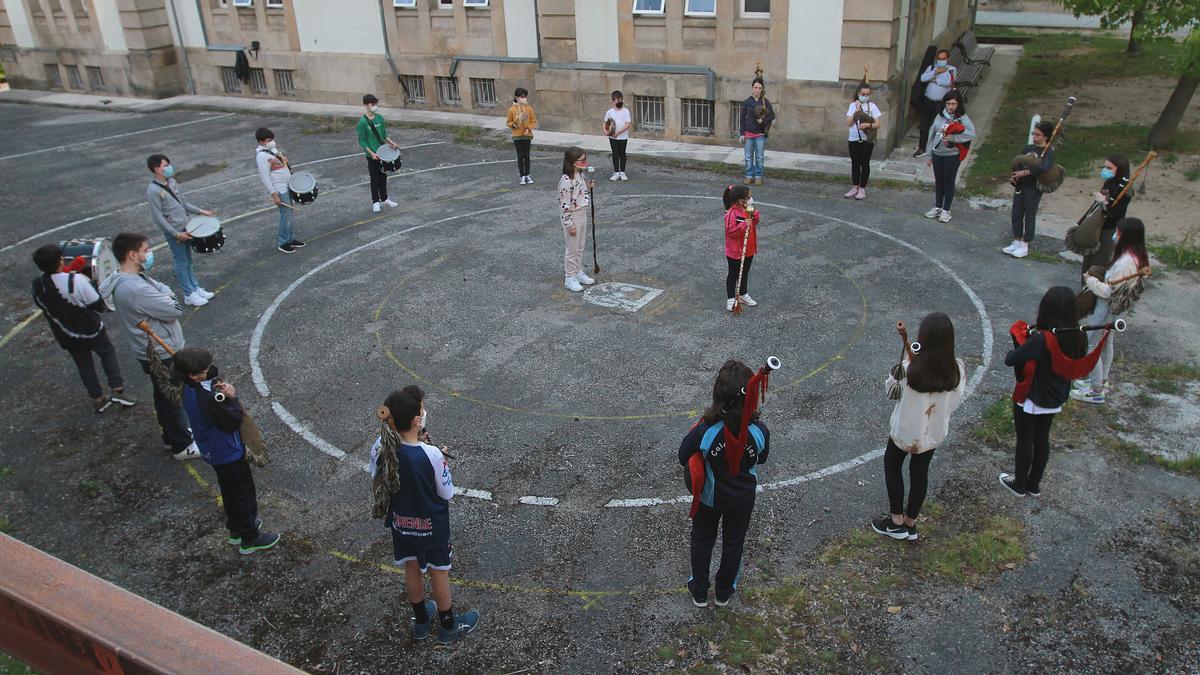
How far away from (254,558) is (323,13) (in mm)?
22205

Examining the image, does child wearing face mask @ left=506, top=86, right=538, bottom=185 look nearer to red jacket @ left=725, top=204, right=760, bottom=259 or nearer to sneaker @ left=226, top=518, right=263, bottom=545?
red jacket @ left=725, top=204, right=760, bottom=259

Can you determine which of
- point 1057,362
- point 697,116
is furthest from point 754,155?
point 1057,362

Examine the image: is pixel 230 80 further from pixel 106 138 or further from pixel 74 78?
pixel 74 78

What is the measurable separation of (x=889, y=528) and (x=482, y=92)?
19769mm

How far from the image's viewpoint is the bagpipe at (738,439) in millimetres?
5465

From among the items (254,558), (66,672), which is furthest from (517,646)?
(66,672)

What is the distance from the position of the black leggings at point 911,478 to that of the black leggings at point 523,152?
38.9ft

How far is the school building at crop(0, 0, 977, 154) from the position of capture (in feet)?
61.0

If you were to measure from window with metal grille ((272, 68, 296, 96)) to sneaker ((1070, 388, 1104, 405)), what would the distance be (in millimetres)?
24728

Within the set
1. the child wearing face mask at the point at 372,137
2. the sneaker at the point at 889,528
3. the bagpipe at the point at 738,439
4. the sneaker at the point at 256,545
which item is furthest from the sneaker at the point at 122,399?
the sneaker at the point at 889,528

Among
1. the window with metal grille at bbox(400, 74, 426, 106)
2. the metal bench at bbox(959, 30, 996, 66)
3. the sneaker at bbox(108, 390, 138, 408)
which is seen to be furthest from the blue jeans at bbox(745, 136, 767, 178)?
the metal bench at bbox(959, 30, 996, 66)

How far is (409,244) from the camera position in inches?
570

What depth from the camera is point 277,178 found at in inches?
536

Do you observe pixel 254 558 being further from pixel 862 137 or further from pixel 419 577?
pixel 862 137
